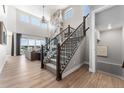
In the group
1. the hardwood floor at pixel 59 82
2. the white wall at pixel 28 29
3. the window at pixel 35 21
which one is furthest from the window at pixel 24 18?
the hardwood floor at pixel 59 82

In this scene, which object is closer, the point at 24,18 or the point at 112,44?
the point at 112,44

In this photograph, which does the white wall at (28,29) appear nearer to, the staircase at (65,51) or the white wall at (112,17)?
the staircase at (65,51)

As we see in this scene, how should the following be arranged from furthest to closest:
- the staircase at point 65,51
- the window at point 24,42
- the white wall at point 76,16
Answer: the window at point 24,42 → the white wall at point 76,16 → the staircase at point 65,51

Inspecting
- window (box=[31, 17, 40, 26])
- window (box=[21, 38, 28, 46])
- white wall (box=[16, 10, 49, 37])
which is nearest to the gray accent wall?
white wall (box=[16, 10, 49, 37])

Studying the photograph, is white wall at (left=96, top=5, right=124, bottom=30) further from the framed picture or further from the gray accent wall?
the framed picture

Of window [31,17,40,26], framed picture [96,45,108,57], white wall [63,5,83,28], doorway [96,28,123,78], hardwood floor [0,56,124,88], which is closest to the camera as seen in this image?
hardwood floor [0,56,124,88]

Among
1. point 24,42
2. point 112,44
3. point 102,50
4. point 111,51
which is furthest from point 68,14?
point 24,42

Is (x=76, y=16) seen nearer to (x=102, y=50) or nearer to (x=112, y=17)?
(x=112, y=17)

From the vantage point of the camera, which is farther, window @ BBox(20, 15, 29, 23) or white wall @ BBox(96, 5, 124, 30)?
window @ BBox(20, 15, 29, 23)

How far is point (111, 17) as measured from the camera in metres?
3.99
